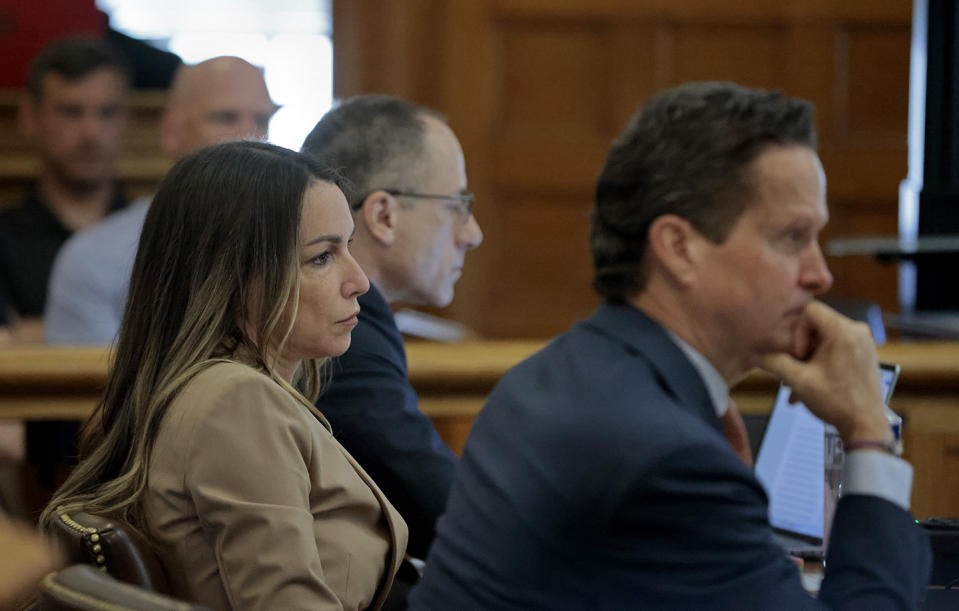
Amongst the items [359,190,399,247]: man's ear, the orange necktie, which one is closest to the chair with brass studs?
the orange necktie

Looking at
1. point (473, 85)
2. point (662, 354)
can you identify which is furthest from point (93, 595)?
point (473, 85)

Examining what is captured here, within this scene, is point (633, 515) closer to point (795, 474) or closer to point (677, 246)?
point (677, 246)

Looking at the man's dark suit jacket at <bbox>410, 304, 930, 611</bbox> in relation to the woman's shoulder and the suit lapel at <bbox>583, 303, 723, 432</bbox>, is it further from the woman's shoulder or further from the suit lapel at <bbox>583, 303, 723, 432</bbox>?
the woman's shoulder

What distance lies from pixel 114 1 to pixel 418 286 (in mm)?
4409

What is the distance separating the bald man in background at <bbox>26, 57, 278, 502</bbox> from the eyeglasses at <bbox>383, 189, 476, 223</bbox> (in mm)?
906

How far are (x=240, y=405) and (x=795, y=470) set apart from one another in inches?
37.1

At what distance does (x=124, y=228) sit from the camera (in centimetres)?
329

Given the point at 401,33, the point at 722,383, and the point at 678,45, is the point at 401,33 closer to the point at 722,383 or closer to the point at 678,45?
the point at 678,45

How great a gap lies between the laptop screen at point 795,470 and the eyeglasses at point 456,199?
674mm

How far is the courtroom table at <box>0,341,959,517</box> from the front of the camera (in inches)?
91.9

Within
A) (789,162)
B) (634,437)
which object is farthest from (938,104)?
(634,437)

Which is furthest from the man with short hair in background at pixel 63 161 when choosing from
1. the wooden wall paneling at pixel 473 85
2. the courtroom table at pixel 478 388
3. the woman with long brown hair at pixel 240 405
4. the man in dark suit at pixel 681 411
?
the man in dark suit at pixel 681 411

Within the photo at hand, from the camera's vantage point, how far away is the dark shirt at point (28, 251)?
346 cm

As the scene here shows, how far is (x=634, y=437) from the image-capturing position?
1154 millimetres
